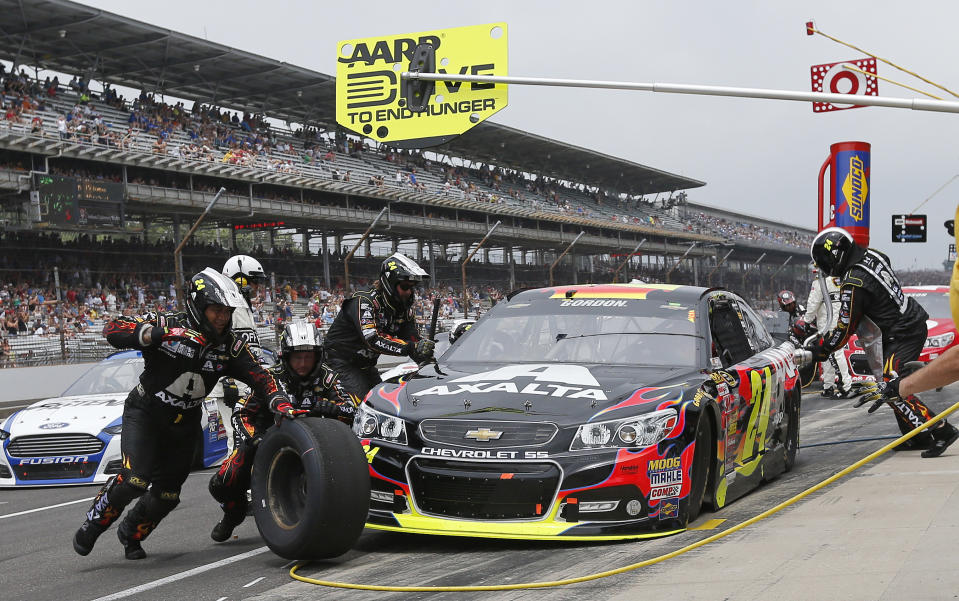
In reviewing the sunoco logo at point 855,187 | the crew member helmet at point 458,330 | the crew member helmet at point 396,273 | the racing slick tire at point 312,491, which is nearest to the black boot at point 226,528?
the racing slick tire at point 312,491

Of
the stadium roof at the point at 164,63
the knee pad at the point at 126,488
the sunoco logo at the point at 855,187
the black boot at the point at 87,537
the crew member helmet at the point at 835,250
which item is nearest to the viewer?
the knee pad at the point at 126,488

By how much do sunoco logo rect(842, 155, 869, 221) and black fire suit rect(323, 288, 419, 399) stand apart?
11.0m

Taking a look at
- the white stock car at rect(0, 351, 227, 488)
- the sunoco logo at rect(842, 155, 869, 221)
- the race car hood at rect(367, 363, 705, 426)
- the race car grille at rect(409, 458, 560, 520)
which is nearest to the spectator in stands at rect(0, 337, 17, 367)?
the white stock car at rect(0, 351, 227, 488)

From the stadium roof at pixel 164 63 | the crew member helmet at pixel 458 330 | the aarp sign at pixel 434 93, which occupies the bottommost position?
the crew member helmet at pixel 458 330

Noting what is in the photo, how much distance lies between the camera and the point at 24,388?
20.7m

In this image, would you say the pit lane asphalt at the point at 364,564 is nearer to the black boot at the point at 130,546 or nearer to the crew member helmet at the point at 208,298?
the black boot at the point at 130,546

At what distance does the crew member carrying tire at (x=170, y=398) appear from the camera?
5762mm

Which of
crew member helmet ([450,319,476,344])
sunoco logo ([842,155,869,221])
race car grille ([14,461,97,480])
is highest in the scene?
sunoco logo ([842,155,869,221])

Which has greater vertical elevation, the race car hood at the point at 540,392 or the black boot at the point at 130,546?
the race car hood at the point at 540,392

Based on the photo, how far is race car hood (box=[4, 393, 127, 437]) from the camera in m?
10.1

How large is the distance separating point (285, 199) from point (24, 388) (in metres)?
20.2

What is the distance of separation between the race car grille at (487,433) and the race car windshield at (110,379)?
22.0ft

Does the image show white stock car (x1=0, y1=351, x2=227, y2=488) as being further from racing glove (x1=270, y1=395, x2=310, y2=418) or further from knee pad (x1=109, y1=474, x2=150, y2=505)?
racing glove (x1=270, y1=395, x2=310, y2=418)

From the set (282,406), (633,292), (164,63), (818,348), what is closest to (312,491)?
(282,406)
